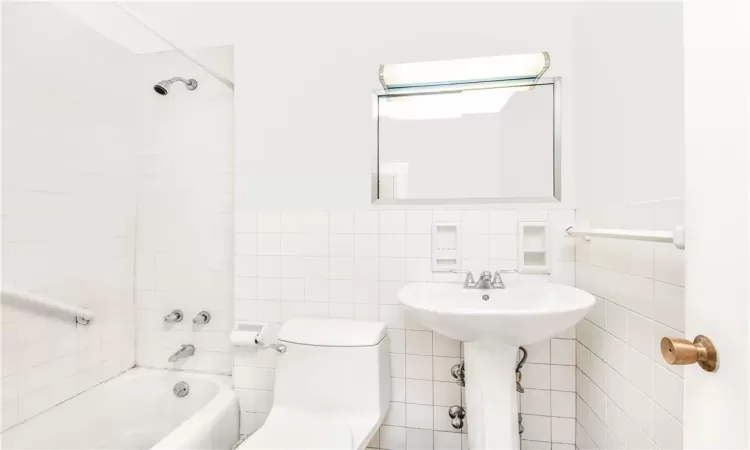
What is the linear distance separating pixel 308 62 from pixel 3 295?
1.43 metres

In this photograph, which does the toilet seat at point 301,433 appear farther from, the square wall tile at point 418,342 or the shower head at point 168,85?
the shower head at point 168,85

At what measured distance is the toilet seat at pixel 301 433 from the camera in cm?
120

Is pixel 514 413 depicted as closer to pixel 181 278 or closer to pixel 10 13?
pixel 181 278

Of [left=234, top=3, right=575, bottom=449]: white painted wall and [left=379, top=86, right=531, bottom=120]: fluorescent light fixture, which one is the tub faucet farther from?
[left=379, top=86, right=531, bottom=120]: fluorescent light fixture

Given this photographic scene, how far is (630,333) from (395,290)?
810 mm

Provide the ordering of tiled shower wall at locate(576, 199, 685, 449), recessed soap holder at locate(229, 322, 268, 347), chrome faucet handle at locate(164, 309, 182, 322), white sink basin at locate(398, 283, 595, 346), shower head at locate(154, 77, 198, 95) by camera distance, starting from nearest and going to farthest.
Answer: tiled shower wall at locate(576, 199, 685, 449)
white sink basin at locate(398, 283, 595, 346)
recessed soap holder at locate(229, 322, 268, 347)
shower head at locate(154, 77, 198, 95)
chrome faucet handle at locate(164, 309, 182, 322)

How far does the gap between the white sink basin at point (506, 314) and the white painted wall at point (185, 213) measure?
103 cm

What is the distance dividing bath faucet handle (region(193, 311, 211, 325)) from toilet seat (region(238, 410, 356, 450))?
63cm

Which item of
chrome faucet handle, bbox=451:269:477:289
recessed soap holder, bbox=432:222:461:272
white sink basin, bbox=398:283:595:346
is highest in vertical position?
recessed soap holder, bbox=432:222:461:272

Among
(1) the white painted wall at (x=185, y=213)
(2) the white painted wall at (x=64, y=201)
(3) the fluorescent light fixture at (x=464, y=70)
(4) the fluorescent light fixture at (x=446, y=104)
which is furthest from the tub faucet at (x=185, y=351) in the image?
(3) the fluorescent light fixture at (x=464, y=70)

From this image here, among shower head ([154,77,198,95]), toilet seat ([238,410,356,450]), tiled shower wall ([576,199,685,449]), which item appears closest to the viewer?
tiled shower wall ([576,199,685,449])

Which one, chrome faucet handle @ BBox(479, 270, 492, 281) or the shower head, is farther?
the shower head

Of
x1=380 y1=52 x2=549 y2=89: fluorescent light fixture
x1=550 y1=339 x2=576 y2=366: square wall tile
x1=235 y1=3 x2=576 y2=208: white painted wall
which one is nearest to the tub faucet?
x1=235 y1=3 x2=576 y2=208: white painted wall

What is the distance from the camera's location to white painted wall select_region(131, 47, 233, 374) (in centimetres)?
182
